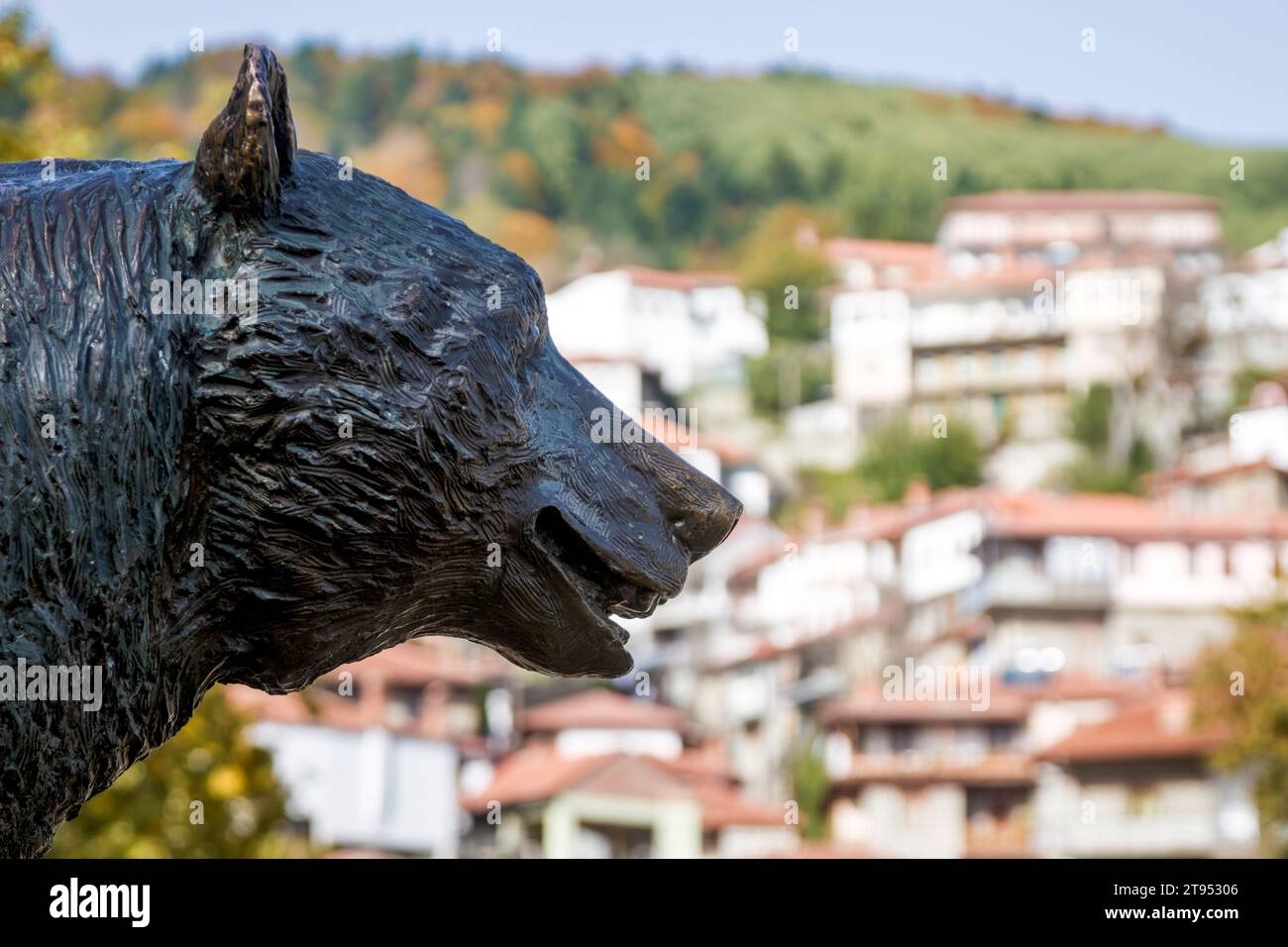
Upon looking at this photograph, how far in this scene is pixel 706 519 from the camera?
2.98 meters

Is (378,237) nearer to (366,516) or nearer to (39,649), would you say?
(366,516)

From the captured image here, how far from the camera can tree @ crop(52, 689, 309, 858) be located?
10195mm

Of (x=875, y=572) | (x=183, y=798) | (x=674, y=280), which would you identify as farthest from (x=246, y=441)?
(x=674, y=280)

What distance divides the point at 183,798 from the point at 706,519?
843 cm

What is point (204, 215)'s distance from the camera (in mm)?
2498

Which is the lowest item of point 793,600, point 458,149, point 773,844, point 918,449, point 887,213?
point 773,844

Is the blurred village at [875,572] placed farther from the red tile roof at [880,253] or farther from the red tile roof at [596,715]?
the red tile roof at [880,253]

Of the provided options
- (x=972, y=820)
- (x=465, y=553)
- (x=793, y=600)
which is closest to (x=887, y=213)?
(x=793, y=600)

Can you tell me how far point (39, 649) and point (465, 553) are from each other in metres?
0.66

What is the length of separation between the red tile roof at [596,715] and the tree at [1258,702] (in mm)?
18285

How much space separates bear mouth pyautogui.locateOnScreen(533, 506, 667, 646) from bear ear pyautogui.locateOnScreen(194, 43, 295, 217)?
2.15ft

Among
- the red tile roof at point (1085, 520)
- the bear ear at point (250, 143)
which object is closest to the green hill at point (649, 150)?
the red tile roof at point (1085, 520)

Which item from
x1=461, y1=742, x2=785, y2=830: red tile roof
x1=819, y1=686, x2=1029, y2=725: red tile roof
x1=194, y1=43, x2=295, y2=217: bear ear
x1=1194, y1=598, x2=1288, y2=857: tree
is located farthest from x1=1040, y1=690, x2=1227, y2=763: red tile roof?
x1=194, y1=43, x2=295, y2=217: bear ear

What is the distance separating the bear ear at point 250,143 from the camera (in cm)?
239
